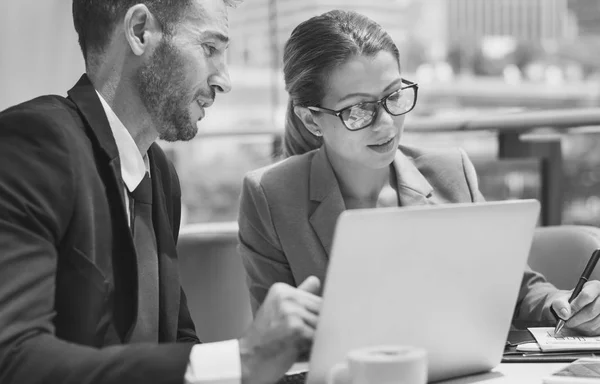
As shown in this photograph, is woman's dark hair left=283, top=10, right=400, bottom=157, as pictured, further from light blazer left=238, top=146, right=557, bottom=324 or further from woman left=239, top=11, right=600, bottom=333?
light blazer left=238, top=146, right=557, bottom=324

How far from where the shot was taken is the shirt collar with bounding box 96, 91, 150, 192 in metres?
1.34

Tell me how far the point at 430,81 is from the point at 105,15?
718 inches

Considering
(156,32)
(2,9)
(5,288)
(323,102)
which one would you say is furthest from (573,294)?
(2,9)

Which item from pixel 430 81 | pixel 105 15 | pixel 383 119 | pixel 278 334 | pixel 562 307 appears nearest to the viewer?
pixel 278 334

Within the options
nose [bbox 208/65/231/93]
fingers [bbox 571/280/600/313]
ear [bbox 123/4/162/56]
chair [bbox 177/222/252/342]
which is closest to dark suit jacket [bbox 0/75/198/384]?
ear [bbox 123/4/162/56]

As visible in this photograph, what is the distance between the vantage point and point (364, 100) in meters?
1.69

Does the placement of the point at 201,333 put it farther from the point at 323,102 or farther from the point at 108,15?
the point at 108,15

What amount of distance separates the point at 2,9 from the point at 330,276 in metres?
2.56

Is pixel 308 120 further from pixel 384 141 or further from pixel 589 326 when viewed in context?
pixel 589 326

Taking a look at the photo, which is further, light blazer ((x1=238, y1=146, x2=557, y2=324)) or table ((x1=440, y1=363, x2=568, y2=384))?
light blazer ((x1=238, y1=146, x2=557, y2=324))

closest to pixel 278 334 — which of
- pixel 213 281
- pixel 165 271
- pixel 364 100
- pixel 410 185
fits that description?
pixel 165 271

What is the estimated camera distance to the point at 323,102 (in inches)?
70.2

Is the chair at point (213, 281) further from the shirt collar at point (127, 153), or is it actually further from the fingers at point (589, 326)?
the fingers at point (589, 326)

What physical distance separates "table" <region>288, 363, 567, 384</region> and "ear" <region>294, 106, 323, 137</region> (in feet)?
2.46
